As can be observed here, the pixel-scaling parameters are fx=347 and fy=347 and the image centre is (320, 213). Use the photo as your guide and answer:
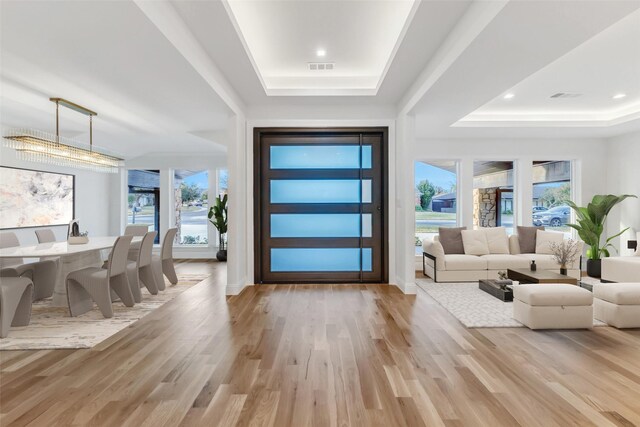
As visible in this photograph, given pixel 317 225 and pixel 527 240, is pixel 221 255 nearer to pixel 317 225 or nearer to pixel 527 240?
pixel 317 225

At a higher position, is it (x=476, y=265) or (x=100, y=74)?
(x=100, y=74)

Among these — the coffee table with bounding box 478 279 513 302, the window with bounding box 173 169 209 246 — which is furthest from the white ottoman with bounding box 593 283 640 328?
the window with bounding box 173 169 209 246

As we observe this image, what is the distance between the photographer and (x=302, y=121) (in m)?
5.34

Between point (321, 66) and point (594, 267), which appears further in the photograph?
point (594, 267)

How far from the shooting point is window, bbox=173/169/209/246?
8688mm

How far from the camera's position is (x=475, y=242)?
6.11 m

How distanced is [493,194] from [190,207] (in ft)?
23.1

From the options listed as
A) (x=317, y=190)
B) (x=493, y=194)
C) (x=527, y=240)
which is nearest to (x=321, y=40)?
(x=317, y=190)

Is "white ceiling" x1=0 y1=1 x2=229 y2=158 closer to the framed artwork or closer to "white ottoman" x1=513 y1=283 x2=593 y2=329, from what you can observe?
the framed artwork

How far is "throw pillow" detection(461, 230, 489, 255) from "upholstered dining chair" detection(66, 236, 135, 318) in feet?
17.2

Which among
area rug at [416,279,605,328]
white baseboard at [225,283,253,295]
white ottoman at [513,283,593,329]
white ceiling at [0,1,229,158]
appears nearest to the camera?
white ceiling at [0,1,229,158]

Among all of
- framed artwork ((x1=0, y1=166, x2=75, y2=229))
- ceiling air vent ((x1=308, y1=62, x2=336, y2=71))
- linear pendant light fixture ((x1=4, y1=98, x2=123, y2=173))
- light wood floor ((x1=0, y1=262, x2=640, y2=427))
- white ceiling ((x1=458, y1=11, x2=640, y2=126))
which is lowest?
light wood floor ((x1=0, y1=262, x2=640, y2=427))

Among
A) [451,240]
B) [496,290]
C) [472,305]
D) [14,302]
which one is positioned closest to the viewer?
[14,302]

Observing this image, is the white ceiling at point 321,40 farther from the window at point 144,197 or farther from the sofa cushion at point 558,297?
the window at point 144,197
